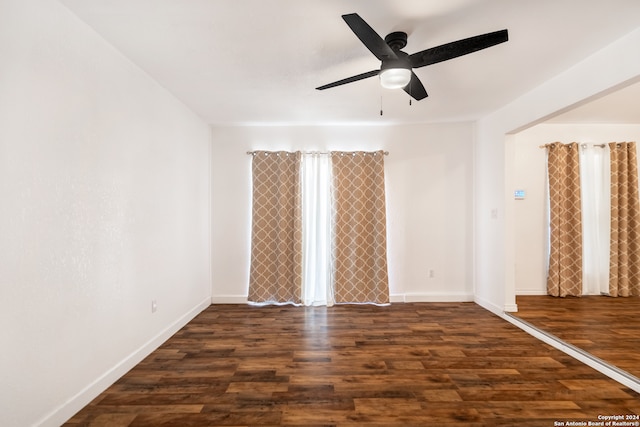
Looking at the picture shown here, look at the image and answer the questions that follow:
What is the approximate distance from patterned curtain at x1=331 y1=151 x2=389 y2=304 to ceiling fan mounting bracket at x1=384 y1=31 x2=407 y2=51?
6.97 feet

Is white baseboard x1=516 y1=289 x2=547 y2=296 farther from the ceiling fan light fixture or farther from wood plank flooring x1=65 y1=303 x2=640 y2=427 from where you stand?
the ceiling fan light fixture

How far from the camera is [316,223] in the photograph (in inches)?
166

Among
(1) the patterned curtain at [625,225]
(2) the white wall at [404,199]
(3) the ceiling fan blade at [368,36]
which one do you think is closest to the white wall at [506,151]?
(2) the white wall at [404,199]

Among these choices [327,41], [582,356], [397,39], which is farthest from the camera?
[582,356]

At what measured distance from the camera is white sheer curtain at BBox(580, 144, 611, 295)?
4.34 meters

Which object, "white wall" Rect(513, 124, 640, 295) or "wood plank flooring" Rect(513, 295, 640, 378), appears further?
"white wall" Rect(513, 124, 640, 295)

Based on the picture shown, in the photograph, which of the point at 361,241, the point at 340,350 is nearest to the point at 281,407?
the point at 340,350

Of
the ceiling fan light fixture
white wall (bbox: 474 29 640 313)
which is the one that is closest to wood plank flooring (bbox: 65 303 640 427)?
white wall (bbox: 474 29 640 313)

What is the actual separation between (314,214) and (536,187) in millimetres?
3383

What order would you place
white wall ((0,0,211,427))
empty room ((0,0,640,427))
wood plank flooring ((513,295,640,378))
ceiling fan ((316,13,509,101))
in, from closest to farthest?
white wall ((0,0,211,427)) < ceiling fan ((316,13,509,101)) < empty room ((0,0,640,427)) < wood plank flooring ((513,295,640,378))

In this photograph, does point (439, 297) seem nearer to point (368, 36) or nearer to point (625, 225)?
point (625, 225)

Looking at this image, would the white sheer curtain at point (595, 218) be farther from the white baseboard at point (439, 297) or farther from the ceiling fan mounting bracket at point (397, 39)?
the ceiling fan mounting bracket at point (397, 39)

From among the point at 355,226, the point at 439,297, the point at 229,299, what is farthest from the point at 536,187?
the point at 229,299

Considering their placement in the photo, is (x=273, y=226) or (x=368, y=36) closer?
(x=368, y=36)
